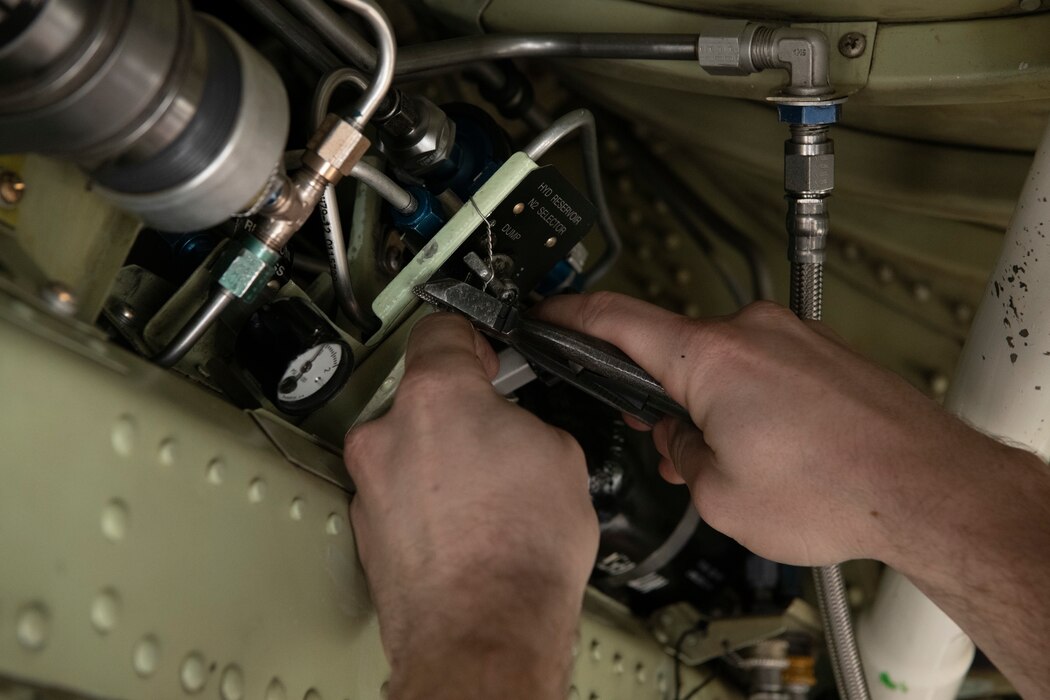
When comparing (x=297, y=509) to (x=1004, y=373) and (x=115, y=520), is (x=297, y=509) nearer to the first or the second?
(x=115, y=520)

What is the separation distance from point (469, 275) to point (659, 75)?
25 cm

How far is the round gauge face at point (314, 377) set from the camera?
2.03 feet

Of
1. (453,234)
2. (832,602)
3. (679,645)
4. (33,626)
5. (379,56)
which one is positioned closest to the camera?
(33,626)

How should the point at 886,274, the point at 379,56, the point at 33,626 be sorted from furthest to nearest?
the point at 886,274
the point at 379,56
the point at 33,626

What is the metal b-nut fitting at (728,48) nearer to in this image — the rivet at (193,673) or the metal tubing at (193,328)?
the metal tubing at (193,328)

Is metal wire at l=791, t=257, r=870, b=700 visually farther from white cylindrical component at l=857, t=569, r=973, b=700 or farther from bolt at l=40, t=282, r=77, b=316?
bolt at l=40, t=282, r=77, b=316

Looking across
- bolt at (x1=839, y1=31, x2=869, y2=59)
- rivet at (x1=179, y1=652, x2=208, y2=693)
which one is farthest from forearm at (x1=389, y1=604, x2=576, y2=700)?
bolt at (x1=839, y1=31, x2=869, y2=59)

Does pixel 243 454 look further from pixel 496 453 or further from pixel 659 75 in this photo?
pixel 659 75

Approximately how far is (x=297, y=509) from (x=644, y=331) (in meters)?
0.28

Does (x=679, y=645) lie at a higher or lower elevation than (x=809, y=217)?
lower

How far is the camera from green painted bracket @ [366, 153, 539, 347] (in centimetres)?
67

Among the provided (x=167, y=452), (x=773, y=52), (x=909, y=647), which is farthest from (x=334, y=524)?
(x=909, y=647)

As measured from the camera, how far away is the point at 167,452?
1.73 feet

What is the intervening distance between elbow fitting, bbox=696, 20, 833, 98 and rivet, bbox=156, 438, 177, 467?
0.47 metres
